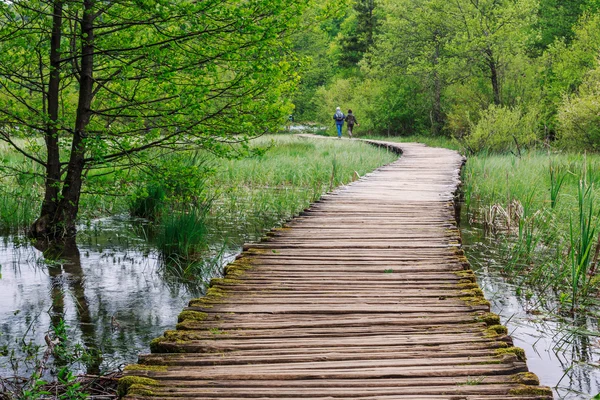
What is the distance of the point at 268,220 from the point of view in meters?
8.92

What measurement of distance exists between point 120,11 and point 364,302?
13.7 feet

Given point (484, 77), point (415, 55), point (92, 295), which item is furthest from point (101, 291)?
point (415, 55)

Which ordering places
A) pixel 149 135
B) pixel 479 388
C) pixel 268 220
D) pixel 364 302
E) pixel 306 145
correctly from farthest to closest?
pixel 306 145 < pixel 268 220 < pixel 149 135 < pixel 364 302 < pixel 479 388

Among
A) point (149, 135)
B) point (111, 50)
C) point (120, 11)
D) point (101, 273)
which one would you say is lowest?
point (101, 273)

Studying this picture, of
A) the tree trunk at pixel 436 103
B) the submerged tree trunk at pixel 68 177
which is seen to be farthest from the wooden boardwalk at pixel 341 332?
the tree trunk at pixel 436 103

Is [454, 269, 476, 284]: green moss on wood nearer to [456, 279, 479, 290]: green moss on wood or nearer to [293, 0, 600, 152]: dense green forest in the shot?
[456, 279, 479, 290]: green moss on wood

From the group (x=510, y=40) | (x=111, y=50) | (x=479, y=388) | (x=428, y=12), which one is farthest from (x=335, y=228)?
(x=428, y=12)

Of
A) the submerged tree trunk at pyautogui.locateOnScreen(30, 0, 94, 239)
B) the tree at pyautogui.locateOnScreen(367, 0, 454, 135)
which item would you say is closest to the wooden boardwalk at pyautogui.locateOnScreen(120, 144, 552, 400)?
the submerged tree trunk at pyautogui.locateOnScreen(30, 0, 94, 239)

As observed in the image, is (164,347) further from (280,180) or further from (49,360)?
(280,180)

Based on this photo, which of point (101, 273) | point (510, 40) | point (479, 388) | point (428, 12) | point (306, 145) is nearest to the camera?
point (479, 388)

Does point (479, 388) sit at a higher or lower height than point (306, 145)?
lower

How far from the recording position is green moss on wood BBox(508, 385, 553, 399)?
8.59 feet

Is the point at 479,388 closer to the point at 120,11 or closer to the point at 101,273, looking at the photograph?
the point at 101,273

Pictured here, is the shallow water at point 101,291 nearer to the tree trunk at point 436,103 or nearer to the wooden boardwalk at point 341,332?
the wooden boardwalk at point 341,332
